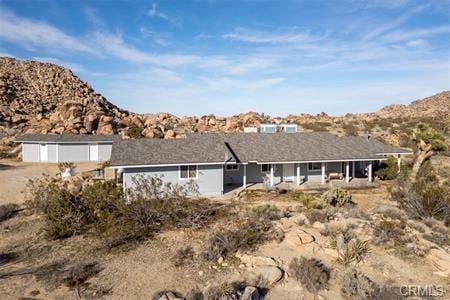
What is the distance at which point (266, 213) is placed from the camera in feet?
53.5

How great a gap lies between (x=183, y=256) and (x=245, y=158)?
11.7 metres

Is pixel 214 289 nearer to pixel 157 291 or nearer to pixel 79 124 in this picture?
pixel 157 291

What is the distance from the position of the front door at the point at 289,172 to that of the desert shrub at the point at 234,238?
430 inches

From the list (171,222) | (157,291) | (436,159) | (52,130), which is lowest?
(157,291)

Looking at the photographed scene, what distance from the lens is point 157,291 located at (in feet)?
34.1

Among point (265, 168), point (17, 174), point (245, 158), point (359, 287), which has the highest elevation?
point (245, 158)

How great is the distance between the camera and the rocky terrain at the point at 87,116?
48.3m

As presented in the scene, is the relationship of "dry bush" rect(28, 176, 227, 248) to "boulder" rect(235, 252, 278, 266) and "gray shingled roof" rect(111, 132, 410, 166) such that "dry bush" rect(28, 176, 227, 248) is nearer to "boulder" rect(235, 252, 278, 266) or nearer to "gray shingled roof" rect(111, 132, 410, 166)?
"gray shingled roof" rect(111, 132, 410, 166)

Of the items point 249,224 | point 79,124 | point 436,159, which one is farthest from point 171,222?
point 79,124

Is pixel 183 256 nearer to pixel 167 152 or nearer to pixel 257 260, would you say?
pixel 257 260

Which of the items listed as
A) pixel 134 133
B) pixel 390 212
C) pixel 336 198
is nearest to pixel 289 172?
pixel 336 198

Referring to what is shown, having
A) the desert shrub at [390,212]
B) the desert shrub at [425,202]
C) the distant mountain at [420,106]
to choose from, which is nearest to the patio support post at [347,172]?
the desert shrub at [425,202]

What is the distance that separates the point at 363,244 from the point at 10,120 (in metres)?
69.7

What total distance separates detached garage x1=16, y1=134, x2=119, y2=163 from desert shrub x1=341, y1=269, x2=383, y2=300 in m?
32.9
